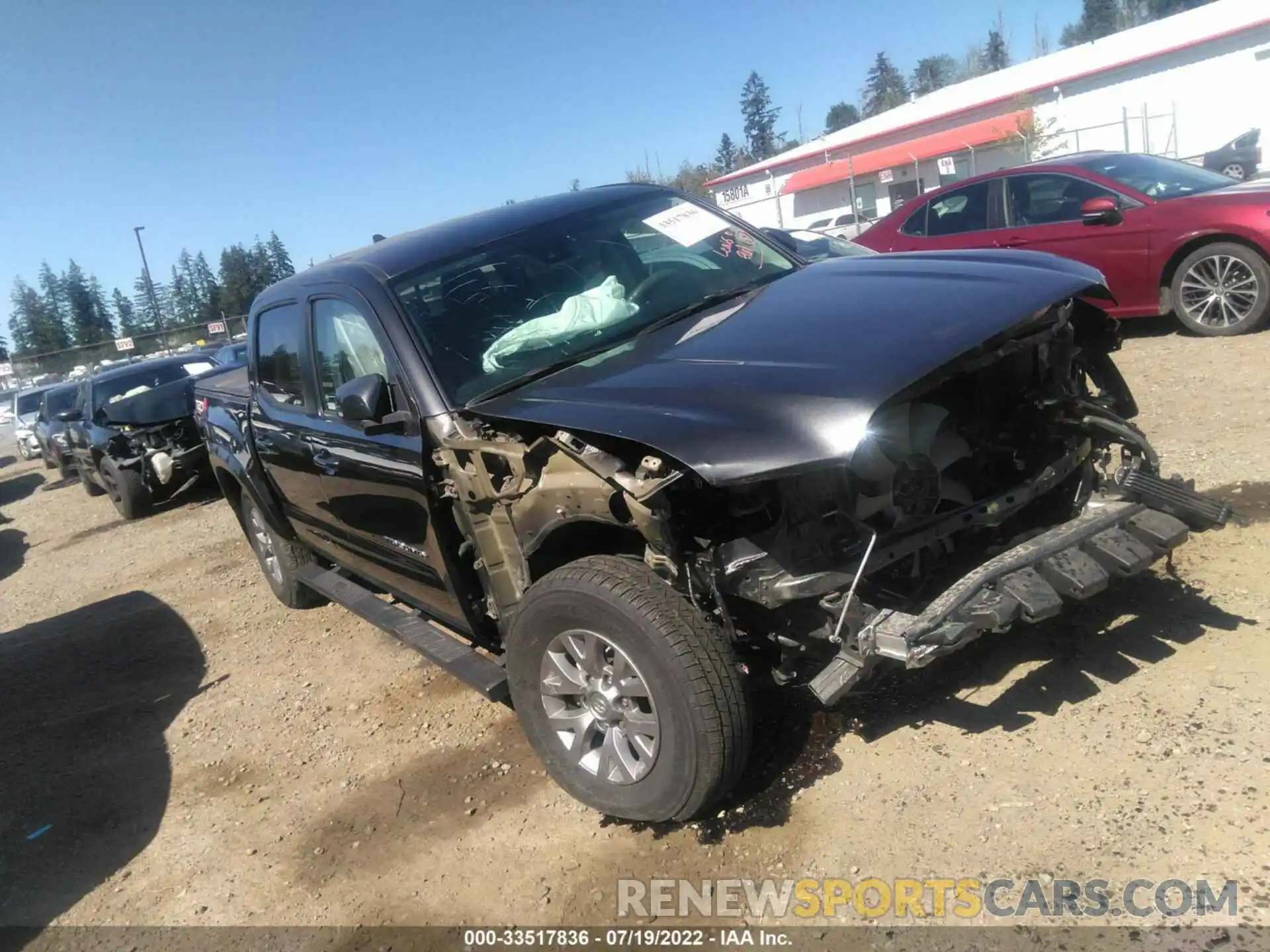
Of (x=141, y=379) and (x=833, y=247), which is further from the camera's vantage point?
(x=141, y=379)

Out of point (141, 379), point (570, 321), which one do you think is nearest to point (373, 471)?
point (570, 321)

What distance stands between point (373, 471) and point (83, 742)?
2.51 meters

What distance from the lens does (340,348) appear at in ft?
13.5

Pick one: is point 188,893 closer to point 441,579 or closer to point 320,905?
point 320,905

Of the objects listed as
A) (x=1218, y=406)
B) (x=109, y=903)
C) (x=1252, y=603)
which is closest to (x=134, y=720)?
(x=109, y=903)

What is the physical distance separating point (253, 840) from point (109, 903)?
51 cm

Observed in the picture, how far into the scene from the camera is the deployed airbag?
3588 mm

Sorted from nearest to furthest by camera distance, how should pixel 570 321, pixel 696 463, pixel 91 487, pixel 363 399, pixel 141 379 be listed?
pixel 696 463, pixel 363 399, pixel 570 321, pixel 141 379, pixel 91 487

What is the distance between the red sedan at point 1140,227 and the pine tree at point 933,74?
97.1 metres

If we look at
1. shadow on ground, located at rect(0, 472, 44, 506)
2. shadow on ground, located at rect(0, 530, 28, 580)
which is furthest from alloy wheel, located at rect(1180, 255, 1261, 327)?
shadow on ground, located at rect(0, 472, 44, 506)

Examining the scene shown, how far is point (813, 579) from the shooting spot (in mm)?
2736

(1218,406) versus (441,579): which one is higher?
(441,579)

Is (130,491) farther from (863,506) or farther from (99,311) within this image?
(99,311)

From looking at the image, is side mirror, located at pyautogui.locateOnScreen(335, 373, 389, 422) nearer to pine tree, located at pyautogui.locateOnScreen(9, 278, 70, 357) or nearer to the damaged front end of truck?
the damaged front end of truck
